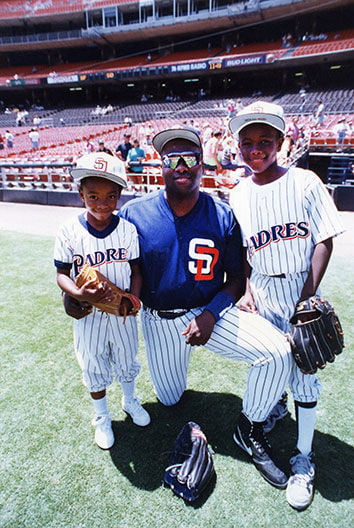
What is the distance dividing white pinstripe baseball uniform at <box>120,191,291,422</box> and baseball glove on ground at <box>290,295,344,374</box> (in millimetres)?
149

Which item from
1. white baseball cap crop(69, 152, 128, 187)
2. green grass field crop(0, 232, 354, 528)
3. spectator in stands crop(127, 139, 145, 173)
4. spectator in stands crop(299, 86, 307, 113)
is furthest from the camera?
spectator in stands crop(299, 86, 307, 113)

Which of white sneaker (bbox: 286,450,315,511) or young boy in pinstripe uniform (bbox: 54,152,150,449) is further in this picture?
young boy in pinstripe uniform (bbox: 54,152,150,449)

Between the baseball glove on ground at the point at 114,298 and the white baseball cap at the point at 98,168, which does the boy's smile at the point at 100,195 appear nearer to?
the white baseball cap at the point at 98,168

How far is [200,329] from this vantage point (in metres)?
2.13

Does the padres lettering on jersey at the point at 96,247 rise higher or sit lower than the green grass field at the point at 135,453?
higher

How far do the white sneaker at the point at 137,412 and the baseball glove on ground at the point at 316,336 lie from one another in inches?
44.3

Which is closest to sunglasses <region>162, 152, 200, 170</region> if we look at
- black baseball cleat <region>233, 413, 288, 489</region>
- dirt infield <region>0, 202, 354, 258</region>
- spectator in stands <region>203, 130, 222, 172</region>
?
black baseball cleat <region>233, 413, 288, 489</region>

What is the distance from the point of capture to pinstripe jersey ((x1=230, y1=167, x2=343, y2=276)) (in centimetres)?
198

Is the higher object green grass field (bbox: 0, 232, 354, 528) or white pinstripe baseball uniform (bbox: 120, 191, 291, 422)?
white pinstripe baseball uniform (bbox: 120, 191, 291, 422)

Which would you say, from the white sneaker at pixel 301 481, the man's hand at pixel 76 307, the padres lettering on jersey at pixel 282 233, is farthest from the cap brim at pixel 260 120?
the white sneaker at pixel 301 481

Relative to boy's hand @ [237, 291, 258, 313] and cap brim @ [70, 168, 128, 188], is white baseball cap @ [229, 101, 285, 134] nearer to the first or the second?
cap brim @ [70, 168, 128, 188]

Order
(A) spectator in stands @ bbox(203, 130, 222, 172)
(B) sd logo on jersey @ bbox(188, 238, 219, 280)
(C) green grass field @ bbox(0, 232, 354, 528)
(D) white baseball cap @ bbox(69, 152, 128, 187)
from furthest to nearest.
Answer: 1. (A) spectator in stands @ bbox(203, 130, 222, 172)
2. (B) sd logo on jersey @ bbox(188, 238, 219, 280)
3. (D) white baseball cap @ bbox(69, 152, 128, 187)
4. (C) green grass field @ bbox(0, 232, 354, 528)

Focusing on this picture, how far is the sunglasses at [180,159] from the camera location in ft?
7.01

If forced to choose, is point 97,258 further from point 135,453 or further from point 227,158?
point 227,158
